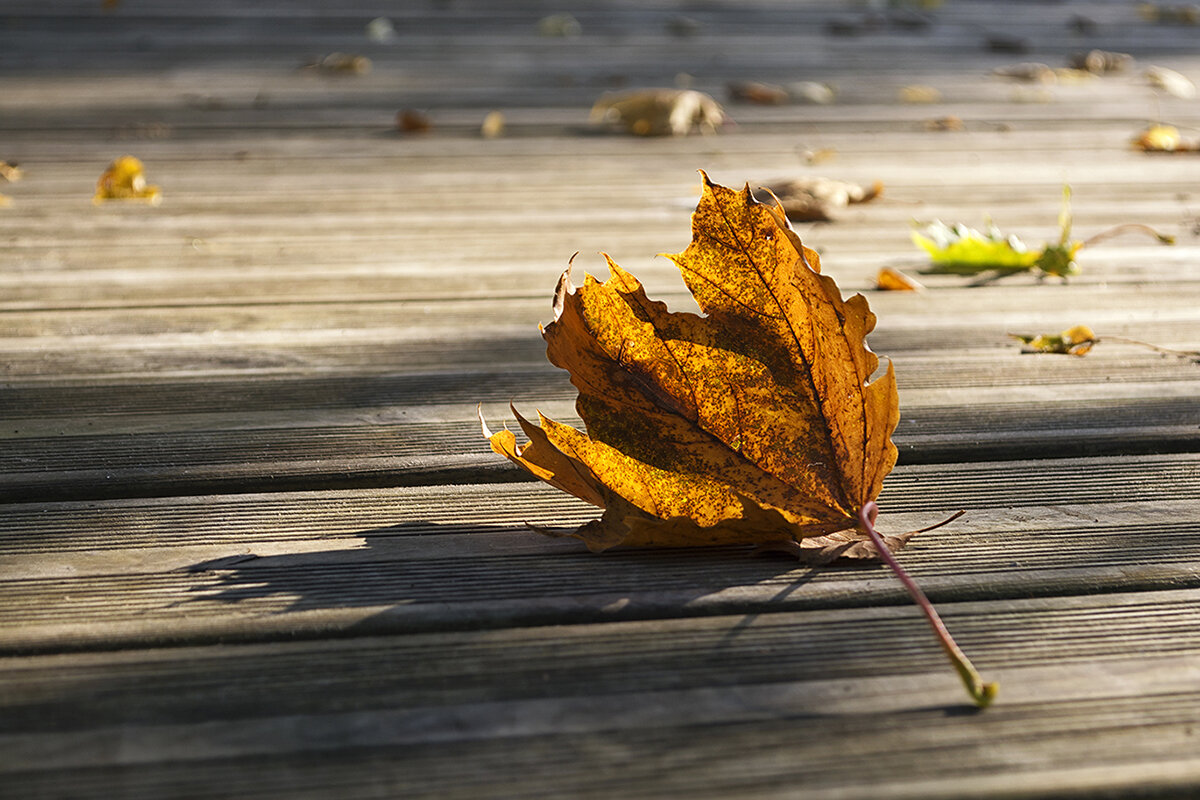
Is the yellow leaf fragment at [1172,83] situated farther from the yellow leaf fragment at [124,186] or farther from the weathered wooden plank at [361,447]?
the yellow leaf fragment at [124,186]

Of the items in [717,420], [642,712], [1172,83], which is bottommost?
[642,712]

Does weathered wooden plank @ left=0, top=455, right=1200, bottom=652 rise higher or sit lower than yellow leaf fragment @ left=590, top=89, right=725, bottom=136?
lower

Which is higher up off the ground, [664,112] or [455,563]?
[664,112]

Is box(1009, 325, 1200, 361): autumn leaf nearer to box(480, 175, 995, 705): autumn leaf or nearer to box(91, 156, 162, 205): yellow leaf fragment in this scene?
box(480, 175, 995, 705): autumn leaf

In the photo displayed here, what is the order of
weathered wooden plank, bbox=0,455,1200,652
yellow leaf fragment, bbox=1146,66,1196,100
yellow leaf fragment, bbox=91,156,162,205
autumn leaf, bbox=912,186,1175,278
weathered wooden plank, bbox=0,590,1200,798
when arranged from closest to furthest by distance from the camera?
weathered wooden plank, bbox=0,590,1200,798
weathered wooden plank, bbox=0,455,1200,652
autumn leaf, bbox=912,186,1175,278
yellow leaf fragment, bbox=91,156,162,205
yellow leaf fragment, bbox=1146,66,1196,100

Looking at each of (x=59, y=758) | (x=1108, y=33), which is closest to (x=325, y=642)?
(x=59, y=758)

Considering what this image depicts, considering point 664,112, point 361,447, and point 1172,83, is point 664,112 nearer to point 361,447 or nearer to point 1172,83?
point 1172,83

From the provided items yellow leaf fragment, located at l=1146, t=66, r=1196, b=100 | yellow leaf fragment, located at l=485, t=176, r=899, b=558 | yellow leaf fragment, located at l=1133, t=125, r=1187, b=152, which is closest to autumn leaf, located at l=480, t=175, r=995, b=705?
yellow leaf fragment, located at l=485, t=176, r=899, b=558

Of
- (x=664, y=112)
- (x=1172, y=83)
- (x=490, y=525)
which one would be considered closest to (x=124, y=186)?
(x=664, y=112)
